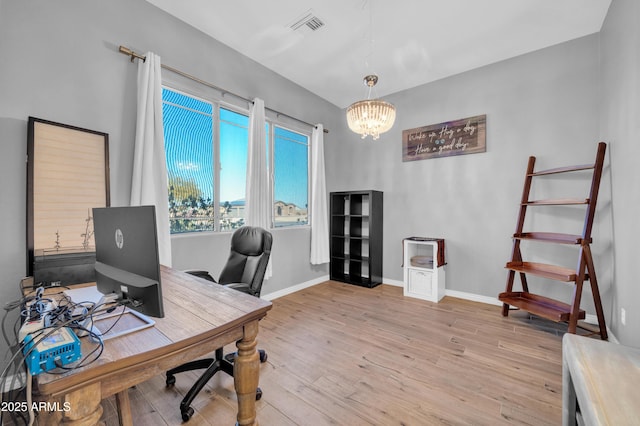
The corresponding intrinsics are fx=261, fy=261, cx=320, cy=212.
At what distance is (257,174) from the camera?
10.1ft

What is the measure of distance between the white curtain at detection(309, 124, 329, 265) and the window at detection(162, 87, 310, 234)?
28.6 inches

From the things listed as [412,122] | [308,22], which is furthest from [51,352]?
[412,122]

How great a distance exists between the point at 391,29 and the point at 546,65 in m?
1.84

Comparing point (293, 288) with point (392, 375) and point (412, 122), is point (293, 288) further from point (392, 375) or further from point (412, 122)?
point (412, 122)

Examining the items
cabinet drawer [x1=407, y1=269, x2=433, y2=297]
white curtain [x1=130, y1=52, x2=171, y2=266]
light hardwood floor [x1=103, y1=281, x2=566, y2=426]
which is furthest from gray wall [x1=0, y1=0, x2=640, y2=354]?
light hardwood floor [x1=103, y1=281, x2=566, y2=426]

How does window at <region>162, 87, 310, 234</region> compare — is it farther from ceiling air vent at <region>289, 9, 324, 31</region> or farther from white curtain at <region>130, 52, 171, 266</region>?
ceiling air vent at <region>289, 9, 324, 31</region>

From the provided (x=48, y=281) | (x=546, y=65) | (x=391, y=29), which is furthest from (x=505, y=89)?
(x=48, y=281)

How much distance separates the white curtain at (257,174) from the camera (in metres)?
3.02

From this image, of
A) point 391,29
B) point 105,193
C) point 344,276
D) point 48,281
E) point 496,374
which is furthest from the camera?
point 344,276

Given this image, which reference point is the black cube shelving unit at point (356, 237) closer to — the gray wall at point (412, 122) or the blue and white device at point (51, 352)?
the gray wall at point (412, 122)

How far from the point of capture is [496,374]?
6.10 feet

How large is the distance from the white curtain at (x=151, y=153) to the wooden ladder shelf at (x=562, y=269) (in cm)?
342

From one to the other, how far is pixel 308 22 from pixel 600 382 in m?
3.16

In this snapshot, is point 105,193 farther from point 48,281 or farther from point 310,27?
point 310,27
